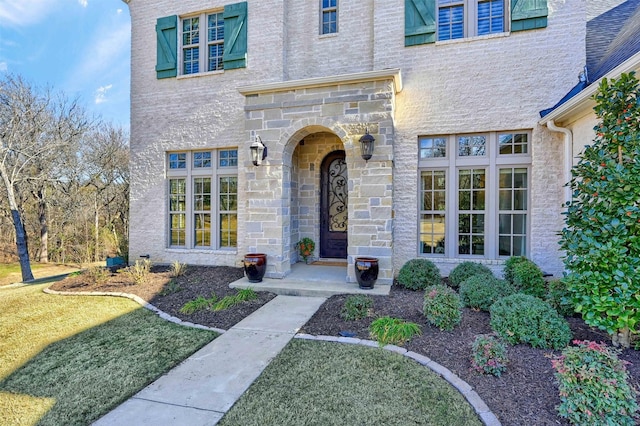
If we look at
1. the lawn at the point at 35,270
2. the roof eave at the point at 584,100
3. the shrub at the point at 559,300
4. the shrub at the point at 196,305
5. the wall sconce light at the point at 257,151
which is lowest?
the lawn at the point at 35,270

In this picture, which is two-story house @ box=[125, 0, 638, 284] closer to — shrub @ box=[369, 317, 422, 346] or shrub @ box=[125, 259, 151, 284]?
shrub @ box=[125, 259, 151, 284]

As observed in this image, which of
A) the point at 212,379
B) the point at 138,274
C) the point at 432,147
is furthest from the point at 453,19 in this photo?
the point at 138,274

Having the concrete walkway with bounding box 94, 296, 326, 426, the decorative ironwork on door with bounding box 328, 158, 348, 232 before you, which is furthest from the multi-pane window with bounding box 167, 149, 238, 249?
the concrete walkway with bounding box 94, 296, 326, 426

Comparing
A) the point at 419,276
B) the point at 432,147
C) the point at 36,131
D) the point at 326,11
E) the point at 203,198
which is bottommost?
the point at 419,276

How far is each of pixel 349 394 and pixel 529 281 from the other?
148 inches

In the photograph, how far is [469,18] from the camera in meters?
6.48

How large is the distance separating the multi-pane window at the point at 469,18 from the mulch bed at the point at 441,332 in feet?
17.3

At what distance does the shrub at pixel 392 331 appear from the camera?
3650mm

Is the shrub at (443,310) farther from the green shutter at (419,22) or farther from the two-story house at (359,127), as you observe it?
the green shutter at (419,22)

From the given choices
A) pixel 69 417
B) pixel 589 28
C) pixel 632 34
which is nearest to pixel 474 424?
pixel 69 417

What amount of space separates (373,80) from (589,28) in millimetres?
5002

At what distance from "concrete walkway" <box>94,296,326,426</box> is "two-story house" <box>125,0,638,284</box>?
7.19 ft

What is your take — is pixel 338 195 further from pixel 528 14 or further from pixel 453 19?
pixel 528 14

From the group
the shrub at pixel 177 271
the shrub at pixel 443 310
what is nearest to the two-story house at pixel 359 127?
the shrub at pixel 177 271
